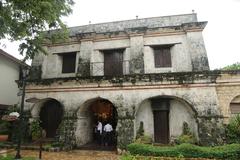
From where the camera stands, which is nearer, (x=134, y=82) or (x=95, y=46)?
(x=134, y=82)

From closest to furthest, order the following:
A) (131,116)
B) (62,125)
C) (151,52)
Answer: (131,116) < (62,125) < (151,52)

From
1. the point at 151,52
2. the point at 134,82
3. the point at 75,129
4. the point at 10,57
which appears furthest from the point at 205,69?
the point at 10,57

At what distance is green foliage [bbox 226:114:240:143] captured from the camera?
11578mm

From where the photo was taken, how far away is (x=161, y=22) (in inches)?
666

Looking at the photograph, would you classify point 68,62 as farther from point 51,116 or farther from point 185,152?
point 185,152

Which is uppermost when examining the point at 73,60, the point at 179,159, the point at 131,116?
the point at 73,60

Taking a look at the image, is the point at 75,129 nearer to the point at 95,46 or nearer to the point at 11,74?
the point at 95,46

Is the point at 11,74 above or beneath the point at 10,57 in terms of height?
beneath

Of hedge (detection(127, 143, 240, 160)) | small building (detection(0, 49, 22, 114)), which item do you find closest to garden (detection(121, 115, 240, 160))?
hedge (detection(127, 143, 240, 160))

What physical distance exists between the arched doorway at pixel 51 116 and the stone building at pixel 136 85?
0.07 m

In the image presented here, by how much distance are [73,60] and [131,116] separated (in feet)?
24.2

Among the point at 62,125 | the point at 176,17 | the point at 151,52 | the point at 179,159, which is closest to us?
the point at 179,159

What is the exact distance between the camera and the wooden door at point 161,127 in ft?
46.1

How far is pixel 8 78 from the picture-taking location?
1719 cm
